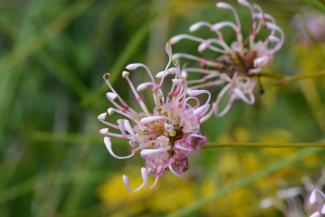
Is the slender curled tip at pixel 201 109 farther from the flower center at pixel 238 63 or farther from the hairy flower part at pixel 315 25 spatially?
the hairy flower part at pixel 315 25

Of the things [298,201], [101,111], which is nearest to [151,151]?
[298,201]

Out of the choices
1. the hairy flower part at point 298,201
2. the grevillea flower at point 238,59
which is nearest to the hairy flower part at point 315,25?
the hairy flower part at point 298,201

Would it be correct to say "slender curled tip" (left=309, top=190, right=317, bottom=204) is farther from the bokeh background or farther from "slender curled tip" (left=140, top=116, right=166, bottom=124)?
the bokeh background

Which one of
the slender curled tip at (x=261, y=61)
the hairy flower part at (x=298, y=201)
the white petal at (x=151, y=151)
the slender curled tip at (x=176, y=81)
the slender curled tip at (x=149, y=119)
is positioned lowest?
the hairy flower part at (x=298, y=201)

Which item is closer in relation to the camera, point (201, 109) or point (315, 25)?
point (201, 109)

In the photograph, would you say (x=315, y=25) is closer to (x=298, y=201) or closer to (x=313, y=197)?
(x=298, y=201)

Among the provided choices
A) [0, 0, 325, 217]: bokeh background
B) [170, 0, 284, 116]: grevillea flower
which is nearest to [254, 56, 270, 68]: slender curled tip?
[170, 0, 284, 116]: grevillea flower

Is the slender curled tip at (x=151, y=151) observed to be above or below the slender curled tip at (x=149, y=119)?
below

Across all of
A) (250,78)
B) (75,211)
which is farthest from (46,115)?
(250,78)
